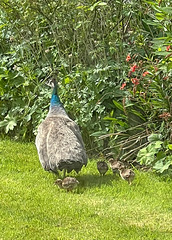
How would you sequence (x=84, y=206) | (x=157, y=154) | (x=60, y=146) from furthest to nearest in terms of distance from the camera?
(x=157, y=154) → (x=60, y=146) → (x=84, y=206)

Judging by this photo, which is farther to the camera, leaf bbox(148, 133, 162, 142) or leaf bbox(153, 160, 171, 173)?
leaf bbox(148, 133, 162, 142)

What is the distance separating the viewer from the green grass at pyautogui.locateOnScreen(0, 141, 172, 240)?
5.46m

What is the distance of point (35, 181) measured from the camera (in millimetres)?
7273

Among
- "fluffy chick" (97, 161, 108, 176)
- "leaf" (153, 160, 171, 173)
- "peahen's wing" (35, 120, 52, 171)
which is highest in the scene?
"peahen's wing" (35, 120, 52, 171)

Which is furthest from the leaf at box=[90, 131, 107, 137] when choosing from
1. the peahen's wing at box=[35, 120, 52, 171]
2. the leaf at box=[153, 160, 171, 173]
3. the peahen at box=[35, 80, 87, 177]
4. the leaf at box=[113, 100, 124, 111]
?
the leaf at box=[153, 160, 171, 173]

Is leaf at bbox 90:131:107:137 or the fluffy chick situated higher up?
leaf at bbox 90:131:107:137

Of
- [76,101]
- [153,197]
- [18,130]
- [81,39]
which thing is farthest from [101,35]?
[153,197]

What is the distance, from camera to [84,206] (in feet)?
20.6

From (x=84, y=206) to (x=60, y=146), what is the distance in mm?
1017

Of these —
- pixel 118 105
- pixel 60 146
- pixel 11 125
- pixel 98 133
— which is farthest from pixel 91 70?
pixel 60 146

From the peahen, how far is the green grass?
0.99ft

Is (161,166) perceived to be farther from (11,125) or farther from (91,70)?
(11,125)

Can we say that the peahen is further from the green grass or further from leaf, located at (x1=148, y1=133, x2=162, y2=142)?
leaf, located at (x1=148, y1=133, x2=162, y2=142)

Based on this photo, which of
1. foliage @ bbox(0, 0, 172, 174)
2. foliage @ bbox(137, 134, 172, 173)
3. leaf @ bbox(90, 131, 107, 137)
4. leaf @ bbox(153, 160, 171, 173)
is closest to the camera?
leaf @ bbox(153, 160, 171, 173)
